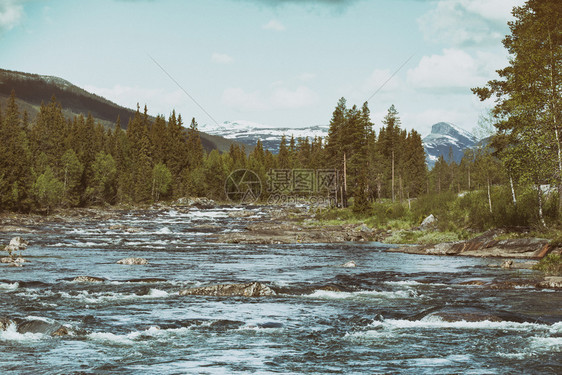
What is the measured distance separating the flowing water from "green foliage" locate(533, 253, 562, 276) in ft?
3.22

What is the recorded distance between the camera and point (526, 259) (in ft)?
83.3

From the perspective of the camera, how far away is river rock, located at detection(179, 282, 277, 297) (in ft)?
55.9

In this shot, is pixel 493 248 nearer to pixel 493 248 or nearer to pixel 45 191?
pixel 493 248

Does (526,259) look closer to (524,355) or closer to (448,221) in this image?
(448,221)

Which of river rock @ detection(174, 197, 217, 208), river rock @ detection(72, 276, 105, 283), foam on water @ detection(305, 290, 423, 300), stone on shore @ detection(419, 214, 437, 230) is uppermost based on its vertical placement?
river rock @ detection(174, 197, 217, 208)

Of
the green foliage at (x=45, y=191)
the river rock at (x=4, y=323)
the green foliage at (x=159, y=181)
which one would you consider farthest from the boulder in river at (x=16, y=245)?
the green foliage at (x=159, y=181)

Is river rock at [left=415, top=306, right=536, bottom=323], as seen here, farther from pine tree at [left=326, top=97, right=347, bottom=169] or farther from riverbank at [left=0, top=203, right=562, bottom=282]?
pine tree at [left=326, top=97, right=347, bottom=169]

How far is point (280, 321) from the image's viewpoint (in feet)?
42.8

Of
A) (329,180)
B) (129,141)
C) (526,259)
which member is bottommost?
(526,259)

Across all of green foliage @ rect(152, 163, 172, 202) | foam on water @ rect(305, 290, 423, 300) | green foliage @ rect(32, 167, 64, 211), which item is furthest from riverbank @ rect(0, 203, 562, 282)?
green foliage @ rect(152, 163, 172, 202)

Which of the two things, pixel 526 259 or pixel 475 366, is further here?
pixel 526 259

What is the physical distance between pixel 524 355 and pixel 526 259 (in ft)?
57.6

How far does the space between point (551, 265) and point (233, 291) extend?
12.9 metres

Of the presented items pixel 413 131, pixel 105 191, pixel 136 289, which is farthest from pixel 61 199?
pixel 413 131
